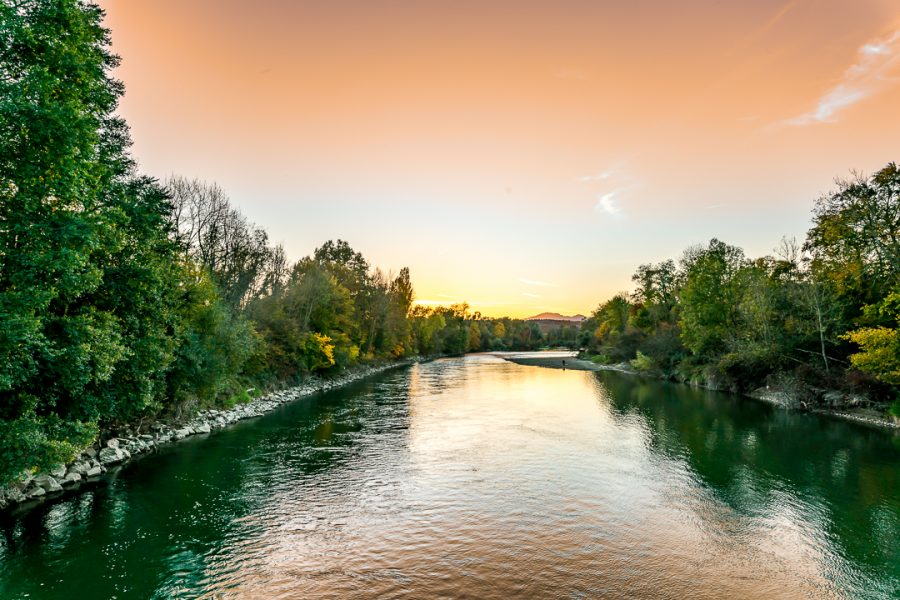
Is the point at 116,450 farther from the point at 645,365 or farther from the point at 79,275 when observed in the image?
the point at 645,365

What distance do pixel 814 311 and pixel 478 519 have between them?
117 ft

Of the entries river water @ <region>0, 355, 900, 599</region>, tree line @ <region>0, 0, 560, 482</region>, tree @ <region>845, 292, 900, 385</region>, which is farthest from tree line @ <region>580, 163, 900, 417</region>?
tree line @ <region>0, 0, 560, 482</region>

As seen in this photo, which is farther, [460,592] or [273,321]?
[273,321]

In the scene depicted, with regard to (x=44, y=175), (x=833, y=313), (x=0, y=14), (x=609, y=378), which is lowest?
(x=609, y=378)

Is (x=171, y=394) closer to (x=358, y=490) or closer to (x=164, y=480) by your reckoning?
(x=164, y=480)

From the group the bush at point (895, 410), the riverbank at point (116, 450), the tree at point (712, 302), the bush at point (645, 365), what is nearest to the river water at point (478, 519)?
the riverbank at point (116, 450)

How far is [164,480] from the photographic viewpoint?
59.5 ft

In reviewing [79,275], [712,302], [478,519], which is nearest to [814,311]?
[712,302]

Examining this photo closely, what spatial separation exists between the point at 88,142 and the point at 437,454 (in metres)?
17.8

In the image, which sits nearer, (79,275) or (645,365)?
(79,275)

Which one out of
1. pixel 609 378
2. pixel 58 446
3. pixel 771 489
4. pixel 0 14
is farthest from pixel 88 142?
pixel 609 378

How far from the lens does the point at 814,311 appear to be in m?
36.6

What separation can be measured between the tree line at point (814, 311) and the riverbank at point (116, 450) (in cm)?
3937

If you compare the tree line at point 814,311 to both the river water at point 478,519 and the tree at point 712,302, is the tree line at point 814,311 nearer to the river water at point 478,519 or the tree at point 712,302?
the tree at point 712,302
